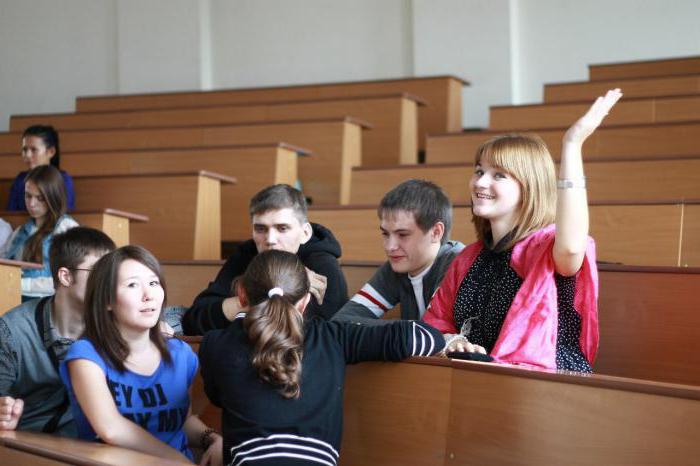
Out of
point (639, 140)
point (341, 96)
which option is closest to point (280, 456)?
point (639, 140)

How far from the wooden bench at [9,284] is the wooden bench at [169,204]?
3.74 ft

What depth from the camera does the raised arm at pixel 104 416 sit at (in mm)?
1839

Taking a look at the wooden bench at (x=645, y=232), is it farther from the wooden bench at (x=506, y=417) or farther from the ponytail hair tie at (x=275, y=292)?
the ponytail hair tie at (x=275, y=292)

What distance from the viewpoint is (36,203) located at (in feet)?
11.5

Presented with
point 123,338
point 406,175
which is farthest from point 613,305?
point 406,175

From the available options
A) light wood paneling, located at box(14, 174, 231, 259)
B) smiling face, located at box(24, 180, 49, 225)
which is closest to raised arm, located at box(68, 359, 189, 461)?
smiling face, located at box(24, 180, 49, 225)

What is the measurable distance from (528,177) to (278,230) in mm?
800

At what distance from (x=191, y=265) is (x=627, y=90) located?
283 cm

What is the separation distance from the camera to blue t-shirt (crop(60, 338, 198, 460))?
192 cm

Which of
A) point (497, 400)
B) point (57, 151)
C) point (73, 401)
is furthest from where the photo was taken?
point (57, 151)

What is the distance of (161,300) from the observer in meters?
2.00

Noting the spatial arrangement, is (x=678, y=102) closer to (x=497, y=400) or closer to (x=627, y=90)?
(x=627, y=90)

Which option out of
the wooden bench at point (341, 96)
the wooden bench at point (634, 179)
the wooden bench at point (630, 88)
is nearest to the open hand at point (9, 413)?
the wooden bench at point (634, 179)

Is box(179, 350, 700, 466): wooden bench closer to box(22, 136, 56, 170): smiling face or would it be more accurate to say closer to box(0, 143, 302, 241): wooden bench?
box(0, 143, 302, 241): wooden bench
